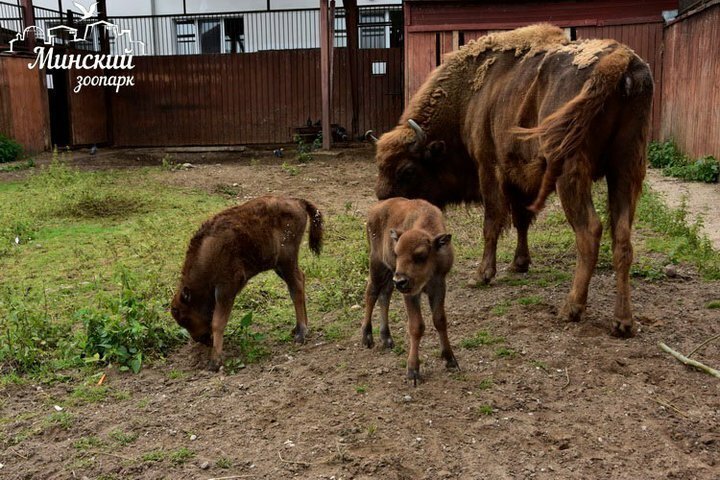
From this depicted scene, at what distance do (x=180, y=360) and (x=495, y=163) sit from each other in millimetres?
3227

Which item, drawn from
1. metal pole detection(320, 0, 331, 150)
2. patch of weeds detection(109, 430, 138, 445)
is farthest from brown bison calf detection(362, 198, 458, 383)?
metal pole detection(320, 0, 331, 150)

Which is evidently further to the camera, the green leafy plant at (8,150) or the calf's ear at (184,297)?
the green leafy plant at (8,150)

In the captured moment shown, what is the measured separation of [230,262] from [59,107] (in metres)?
18.1

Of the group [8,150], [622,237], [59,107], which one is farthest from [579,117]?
[59,107]

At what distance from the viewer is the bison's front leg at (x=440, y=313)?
174 inches

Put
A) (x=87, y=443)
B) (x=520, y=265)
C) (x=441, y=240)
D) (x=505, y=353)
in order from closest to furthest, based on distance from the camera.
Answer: (x=87, y=443), (x=441, y=240), (x=505, y=353), (x=520, y=265)

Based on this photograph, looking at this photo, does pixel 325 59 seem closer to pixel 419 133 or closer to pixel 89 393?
pixel 419 133

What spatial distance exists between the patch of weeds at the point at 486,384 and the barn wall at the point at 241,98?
57.0ft

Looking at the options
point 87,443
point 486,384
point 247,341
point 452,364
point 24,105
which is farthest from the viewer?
point 24,105

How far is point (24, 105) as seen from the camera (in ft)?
61.3

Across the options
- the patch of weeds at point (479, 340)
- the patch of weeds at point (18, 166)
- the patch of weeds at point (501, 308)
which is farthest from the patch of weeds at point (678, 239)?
the patch of weeds at point (18, 166)

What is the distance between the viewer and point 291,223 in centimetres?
558

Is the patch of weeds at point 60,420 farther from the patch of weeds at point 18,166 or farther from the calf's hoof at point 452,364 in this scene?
the patch of weeds at point 18,166

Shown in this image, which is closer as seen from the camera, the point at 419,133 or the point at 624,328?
the point at 624,328
